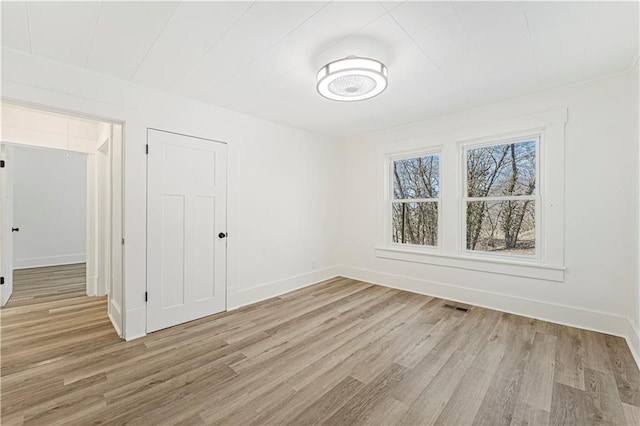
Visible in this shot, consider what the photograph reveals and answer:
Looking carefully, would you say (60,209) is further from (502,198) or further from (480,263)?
(502,198)

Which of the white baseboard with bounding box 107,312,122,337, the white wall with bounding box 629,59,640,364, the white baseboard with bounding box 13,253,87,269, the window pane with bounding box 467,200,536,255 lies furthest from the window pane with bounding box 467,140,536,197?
the white baseboard with bounding box 13,253,87,269

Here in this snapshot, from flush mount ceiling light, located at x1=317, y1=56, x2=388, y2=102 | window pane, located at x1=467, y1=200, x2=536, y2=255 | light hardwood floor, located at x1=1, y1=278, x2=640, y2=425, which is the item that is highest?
flush mount ceiling light, located at x1=317, y1=56, x2=388, y2=102

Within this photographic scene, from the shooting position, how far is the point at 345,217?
500 centimetres

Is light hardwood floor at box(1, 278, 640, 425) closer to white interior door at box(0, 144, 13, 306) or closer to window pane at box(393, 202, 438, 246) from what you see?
white interior door at box(0, 144, 13, 306)

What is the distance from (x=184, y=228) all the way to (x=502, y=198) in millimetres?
3820

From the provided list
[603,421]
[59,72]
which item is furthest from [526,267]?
[59,72]

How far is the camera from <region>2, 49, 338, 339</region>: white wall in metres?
2.38

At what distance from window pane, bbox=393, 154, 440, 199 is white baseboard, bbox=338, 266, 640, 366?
4.30ft

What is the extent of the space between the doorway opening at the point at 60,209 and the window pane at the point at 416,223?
12.1ft

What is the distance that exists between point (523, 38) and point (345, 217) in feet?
11.3

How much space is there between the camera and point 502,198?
342 cm

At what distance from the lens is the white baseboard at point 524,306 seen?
2.63 metres

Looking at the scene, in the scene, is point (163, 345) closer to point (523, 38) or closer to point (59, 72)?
point (59, 72)

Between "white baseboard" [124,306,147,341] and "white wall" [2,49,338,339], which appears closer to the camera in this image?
"white wall" [2,49,338,339]
